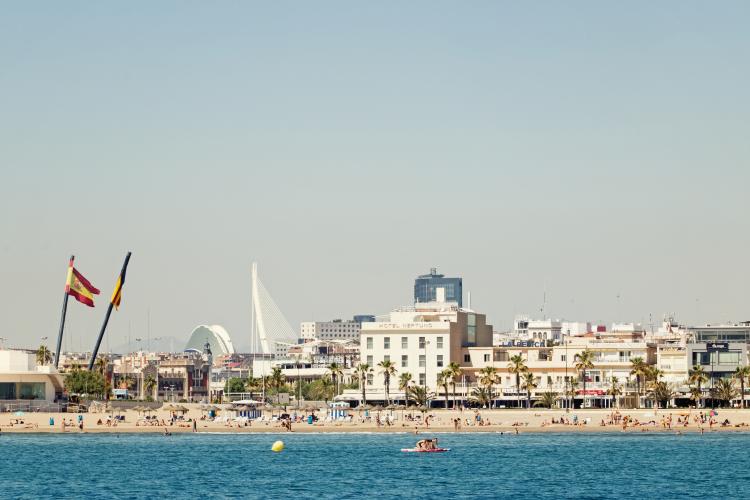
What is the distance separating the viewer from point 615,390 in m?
168

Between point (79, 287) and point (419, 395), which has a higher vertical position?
point (79, 287)

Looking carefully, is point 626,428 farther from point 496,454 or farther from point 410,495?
point 410,495

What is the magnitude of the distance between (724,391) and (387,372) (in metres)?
41.0

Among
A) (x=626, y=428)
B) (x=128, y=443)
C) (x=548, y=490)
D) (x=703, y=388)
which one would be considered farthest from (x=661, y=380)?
(x=548, y=490)

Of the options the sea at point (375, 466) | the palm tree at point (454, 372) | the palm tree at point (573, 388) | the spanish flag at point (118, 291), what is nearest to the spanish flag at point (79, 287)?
the spanish flag at point (118, 291)

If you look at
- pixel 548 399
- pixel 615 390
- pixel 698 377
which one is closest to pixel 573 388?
pixel 548 399

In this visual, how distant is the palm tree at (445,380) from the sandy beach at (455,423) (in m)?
9.94

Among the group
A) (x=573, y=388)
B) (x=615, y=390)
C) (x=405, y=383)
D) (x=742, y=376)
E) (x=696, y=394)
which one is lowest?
(x=696, y=394)

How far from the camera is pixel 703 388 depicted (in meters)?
172

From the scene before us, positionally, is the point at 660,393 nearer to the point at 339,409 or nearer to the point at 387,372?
the point at 387,372

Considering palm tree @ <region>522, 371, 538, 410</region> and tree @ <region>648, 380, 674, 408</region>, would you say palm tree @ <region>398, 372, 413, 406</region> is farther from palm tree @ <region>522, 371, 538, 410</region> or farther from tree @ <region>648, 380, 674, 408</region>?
tree @ <region>648, 380, 674, 408</region>

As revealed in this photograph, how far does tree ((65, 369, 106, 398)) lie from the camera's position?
18438 centimetres

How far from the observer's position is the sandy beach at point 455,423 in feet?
492

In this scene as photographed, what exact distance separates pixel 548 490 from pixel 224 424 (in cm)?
7352
